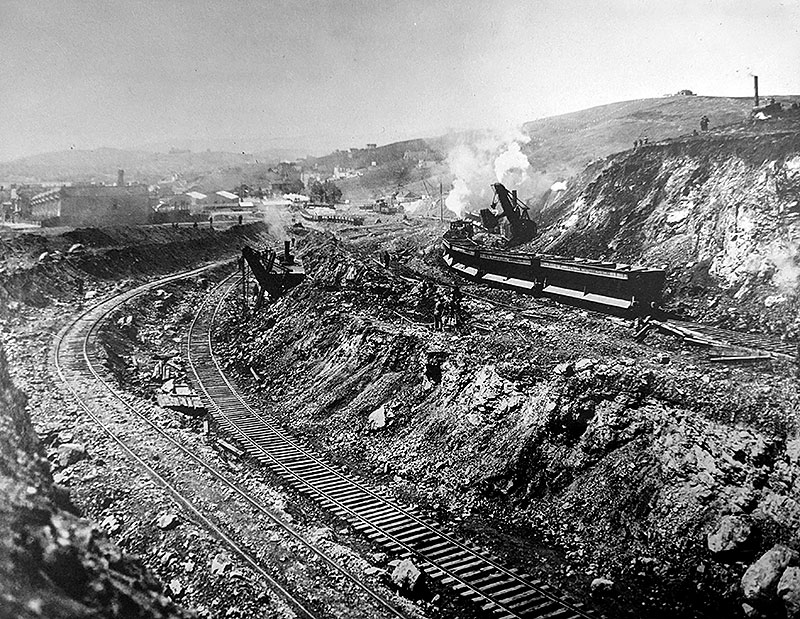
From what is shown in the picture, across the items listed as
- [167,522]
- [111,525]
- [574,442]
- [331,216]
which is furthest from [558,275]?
[331,216]

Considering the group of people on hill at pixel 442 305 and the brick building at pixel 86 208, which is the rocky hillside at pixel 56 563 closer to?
the group of people on hill at pixel 442 305

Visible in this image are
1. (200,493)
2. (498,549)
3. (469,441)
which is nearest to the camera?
(498,549)

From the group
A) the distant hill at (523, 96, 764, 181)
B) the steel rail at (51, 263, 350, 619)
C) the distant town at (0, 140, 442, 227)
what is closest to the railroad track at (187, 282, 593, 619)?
the steel rail at (51, 263, 350, 619)

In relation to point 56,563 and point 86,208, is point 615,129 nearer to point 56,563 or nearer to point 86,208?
point 86,208

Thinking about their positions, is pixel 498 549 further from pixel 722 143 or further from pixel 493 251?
pixel 722 143

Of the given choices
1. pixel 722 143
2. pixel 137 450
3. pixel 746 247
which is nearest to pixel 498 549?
pixel 137 450

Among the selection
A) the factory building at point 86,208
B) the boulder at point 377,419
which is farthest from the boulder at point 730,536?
the factory building at point 86,208

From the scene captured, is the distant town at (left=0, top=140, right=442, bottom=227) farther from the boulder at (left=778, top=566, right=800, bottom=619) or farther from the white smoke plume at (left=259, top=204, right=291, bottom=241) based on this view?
the boulder at (left=778, top=566, right=800, bottom=619)

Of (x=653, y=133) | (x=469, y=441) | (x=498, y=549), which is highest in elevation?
(x=653, y=133)
